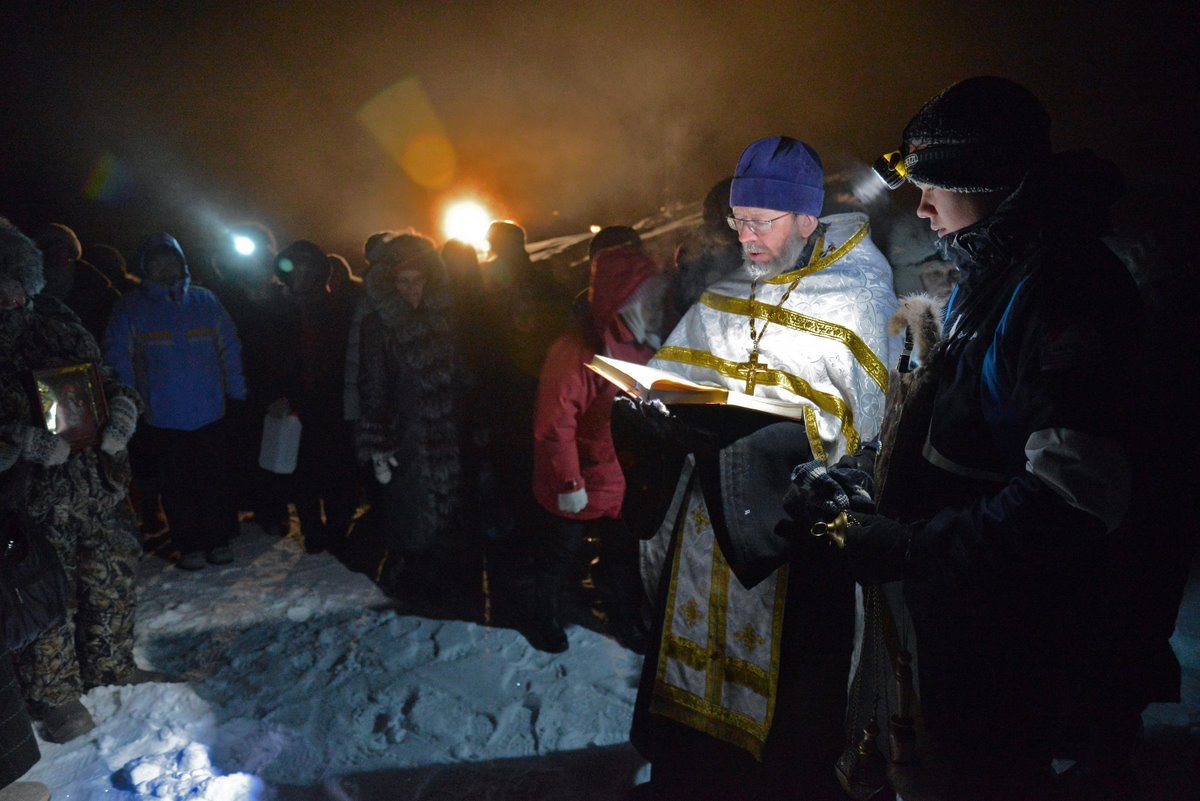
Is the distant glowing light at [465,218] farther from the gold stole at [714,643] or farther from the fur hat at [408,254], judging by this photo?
the gold stole at [714,643]

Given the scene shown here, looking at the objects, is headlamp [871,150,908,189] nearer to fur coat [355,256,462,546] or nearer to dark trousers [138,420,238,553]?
fur coat [355,256,462,546]

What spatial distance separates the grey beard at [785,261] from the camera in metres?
2.44

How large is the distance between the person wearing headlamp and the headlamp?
0.02 metres

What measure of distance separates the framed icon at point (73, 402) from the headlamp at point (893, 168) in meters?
3.51

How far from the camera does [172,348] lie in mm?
4871

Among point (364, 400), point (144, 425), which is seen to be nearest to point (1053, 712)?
point (364, 400)

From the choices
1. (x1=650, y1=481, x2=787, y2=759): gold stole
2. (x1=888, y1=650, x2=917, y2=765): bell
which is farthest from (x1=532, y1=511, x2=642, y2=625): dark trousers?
(x1=888, y1=650, x2=917, y2=765): bell

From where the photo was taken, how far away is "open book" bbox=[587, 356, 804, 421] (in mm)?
2135

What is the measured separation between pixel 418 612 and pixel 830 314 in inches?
136

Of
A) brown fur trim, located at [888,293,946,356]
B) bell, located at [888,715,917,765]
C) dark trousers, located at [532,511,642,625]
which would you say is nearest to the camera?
bell, located at [888,715,917,765]

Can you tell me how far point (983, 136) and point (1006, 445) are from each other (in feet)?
2.30

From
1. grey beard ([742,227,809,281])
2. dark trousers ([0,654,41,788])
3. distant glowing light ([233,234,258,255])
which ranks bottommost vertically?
dark trousers ([0,654,41,788])

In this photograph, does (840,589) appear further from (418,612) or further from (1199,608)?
(1199,608)

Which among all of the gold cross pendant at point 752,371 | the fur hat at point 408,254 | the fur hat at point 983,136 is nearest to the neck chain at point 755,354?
the gold cross pendant at point 752,371
